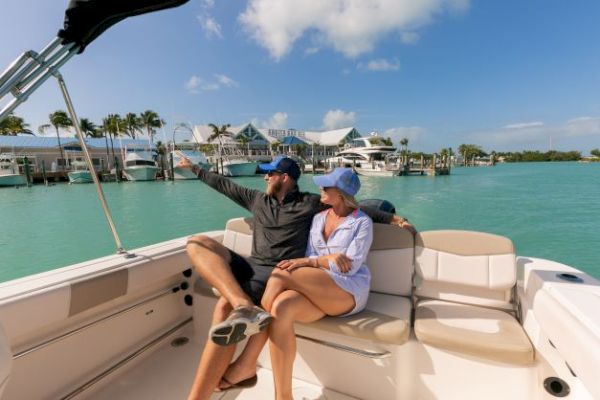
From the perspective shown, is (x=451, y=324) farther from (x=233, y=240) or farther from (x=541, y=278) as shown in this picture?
(x=233, y=240)

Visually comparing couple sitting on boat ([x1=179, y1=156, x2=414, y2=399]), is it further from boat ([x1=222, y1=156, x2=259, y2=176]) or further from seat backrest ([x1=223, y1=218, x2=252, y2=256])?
boat ([x1=222, y1=156, x2=259, y2=176])

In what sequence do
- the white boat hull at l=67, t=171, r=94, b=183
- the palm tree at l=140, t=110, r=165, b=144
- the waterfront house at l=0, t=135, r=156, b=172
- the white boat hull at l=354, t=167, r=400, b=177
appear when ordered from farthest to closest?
the palm tree at l=140, t=110, r=165, b=144 → the white boat hull at l=354, t=167, r=400, b=177 → the waterfront house at l=0, t=135, r=156, b=172 → the white boat hull at l=67, t=171, r=94, b=183

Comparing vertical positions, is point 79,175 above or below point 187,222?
above

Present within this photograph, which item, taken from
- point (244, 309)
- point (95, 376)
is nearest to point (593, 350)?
point (244, 309)

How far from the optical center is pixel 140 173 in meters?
29.0

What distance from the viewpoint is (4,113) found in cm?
117

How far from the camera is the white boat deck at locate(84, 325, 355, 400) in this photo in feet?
5.97

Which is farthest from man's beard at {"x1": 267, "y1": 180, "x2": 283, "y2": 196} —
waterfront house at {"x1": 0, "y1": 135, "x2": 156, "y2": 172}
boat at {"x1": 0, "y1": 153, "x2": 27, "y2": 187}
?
boat at {"x1": 0, "y1": 153, "x2": 27, "y2": 187}

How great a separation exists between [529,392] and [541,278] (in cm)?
58

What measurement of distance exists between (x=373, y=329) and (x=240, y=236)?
136 cm

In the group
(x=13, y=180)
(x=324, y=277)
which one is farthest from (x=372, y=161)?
(x=324, y=277)

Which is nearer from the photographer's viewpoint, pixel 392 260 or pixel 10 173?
pixel 392 260

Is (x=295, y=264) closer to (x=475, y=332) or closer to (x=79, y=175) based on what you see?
(x=475, y=332)

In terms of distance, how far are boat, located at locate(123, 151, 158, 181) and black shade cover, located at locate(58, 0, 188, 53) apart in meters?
30.6
